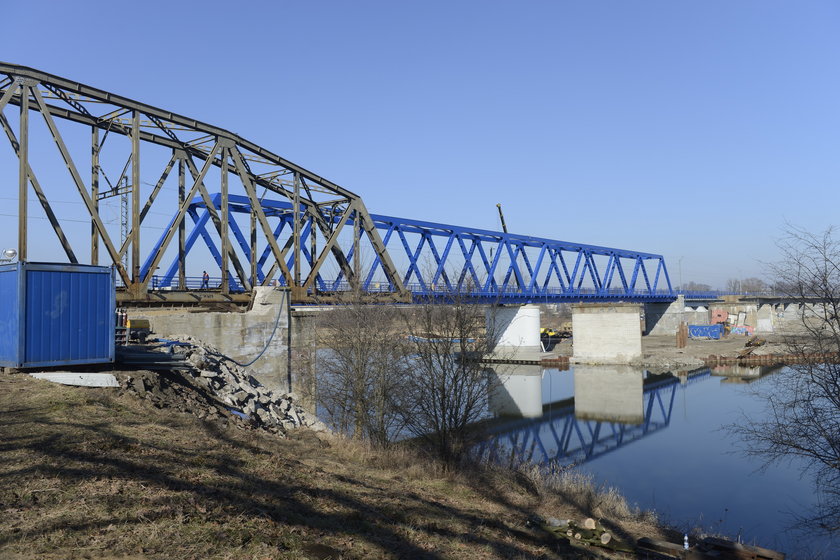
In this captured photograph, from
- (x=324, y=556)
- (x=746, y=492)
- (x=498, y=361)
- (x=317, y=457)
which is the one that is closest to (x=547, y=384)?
(x=498, y=361)

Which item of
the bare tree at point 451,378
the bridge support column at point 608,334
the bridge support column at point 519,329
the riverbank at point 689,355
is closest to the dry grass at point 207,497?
the bare tree at point 451,378

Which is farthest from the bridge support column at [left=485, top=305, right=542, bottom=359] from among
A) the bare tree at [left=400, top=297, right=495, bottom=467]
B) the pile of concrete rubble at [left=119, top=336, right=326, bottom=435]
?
the bare tree at [left=400, top=297, right=495, bottom=467]

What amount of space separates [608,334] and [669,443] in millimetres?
31863

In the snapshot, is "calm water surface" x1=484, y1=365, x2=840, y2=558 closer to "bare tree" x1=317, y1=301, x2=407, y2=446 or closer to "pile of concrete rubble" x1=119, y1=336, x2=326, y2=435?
"bare tree" x1=317, y1=301, x2=407, y2=446

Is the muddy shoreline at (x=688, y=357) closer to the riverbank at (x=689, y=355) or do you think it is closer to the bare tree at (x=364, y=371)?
the riverbank at (x=689, y=355)

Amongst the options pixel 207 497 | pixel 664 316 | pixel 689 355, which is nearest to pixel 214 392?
pixel 207 497

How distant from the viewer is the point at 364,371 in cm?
2339

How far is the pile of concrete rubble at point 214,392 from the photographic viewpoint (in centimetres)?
1420

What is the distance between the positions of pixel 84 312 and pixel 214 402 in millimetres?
4130

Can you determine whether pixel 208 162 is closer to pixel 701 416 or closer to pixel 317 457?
pixel 317 457

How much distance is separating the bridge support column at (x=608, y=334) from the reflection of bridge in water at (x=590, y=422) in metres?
7.73

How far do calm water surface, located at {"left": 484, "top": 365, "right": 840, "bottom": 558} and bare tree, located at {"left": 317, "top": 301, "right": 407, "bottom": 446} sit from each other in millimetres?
4365

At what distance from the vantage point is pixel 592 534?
11195 mm

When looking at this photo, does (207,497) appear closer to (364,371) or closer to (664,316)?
(364,371)
